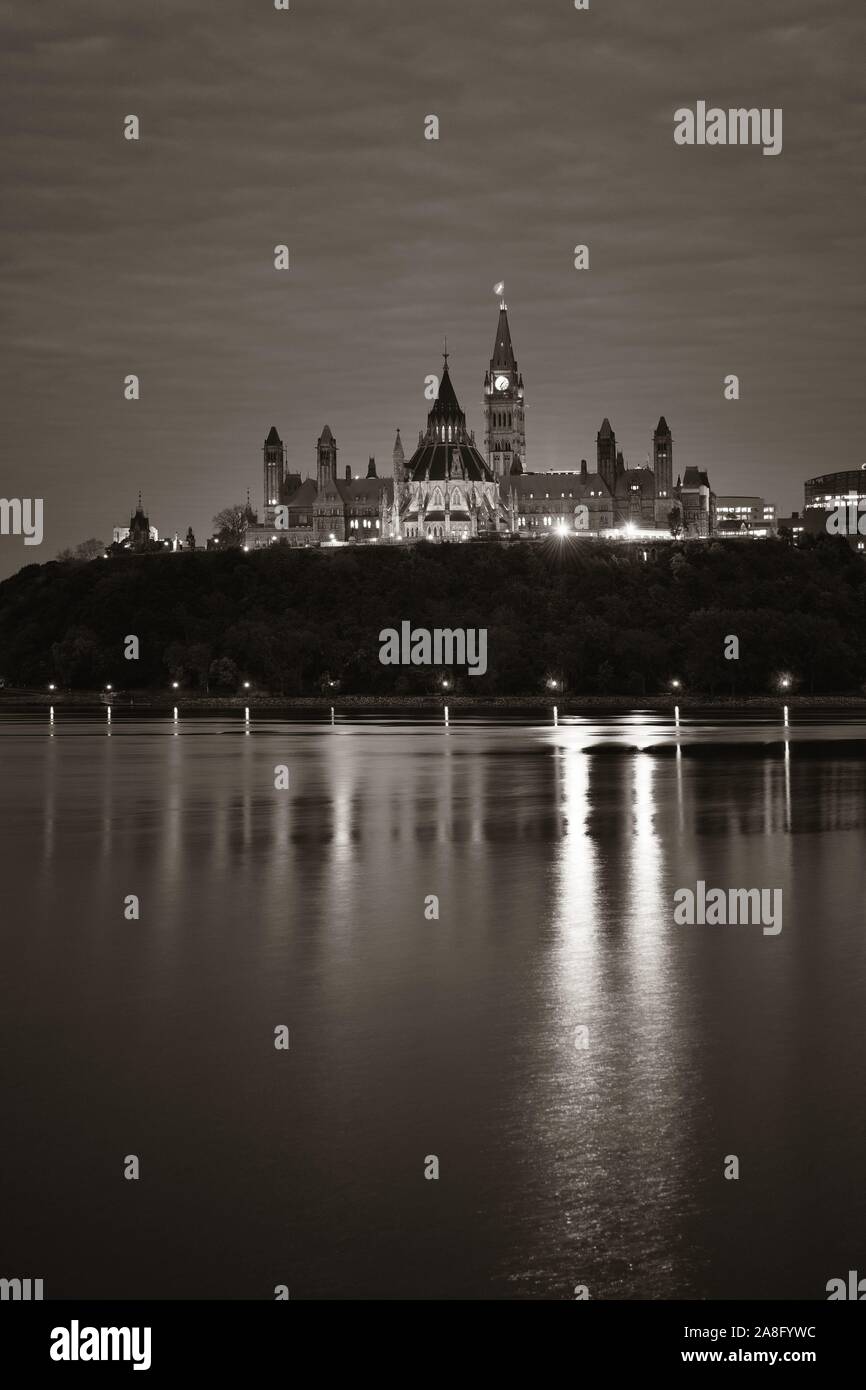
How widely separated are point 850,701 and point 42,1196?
10630 cm

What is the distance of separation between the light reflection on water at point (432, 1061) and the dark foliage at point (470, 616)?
85.2 meters

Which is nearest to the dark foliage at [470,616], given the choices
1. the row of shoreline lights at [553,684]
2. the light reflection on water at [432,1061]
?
the row of shoreline lights at [553,684]

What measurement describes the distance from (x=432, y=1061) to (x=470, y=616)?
125738 mm

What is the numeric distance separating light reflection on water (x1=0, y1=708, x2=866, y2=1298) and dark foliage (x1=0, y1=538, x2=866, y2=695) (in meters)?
85.2

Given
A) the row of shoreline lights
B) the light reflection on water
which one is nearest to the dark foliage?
the row of shoreline lights

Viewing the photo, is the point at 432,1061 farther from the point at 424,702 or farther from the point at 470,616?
the point at 470,616

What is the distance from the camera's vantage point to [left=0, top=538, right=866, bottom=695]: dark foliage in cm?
12062

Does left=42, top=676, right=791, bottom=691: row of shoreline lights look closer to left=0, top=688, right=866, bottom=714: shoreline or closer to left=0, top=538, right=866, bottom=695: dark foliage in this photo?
left=0, top=538, right=866, bottom=695: dark foliage

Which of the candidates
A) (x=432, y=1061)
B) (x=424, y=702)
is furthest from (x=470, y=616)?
(x=432, y=1061)

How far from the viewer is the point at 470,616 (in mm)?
141750

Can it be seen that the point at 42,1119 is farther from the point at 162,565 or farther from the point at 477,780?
the point at 162,565

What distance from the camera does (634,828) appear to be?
3781cm

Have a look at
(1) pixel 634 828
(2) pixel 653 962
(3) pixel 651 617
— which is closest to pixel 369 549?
(3) pixel 651 617

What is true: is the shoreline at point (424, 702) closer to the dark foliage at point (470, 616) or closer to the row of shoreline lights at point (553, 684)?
the row of shoreline lights at point (553, 684)
